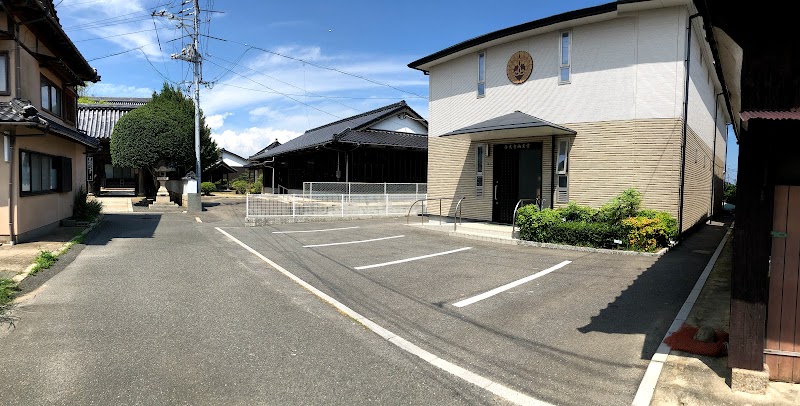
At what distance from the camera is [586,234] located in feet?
32.2

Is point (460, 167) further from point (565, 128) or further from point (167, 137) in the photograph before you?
point (167, 137)

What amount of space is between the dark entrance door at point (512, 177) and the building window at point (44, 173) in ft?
42.6

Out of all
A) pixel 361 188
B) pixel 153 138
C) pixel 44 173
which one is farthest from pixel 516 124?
pixel 153 138

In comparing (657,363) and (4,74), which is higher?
(4,74)

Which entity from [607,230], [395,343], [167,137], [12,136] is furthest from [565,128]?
[167,137]

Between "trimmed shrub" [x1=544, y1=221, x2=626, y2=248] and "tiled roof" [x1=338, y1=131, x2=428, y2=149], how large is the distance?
42.3ft

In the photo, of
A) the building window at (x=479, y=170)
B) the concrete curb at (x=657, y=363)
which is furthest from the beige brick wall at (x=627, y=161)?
the concrete curb at (x=657, y=363)

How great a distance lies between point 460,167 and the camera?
15023mm

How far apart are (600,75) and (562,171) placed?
2.80 metres

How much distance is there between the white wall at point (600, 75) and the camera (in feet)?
34.2

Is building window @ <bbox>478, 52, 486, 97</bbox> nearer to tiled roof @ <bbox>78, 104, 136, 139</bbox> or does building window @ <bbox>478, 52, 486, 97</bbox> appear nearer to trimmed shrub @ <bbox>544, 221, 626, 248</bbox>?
trimmed shrub @ <bbox>544, 221, 626, 248</bbox>

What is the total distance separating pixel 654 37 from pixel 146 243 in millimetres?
14134

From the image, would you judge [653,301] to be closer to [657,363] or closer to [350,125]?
[657,363]

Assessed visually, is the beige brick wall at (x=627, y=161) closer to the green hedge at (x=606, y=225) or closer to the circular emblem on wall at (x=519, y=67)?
the green hedge at (x=606, y=225)
